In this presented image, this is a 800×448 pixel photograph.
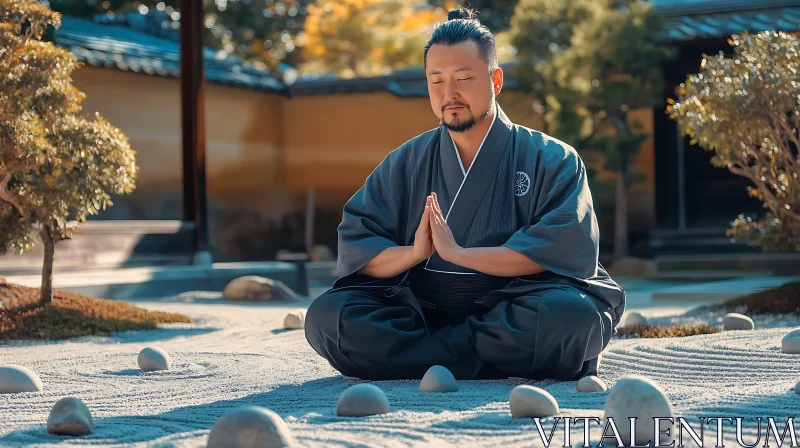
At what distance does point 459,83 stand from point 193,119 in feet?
23.1

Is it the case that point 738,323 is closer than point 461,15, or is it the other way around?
point 461,15

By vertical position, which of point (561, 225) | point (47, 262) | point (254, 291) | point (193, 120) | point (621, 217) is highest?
point (193, 120)

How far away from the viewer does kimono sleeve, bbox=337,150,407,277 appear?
3895 millimetres

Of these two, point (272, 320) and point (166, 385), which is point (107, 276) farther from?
point (166, 385)

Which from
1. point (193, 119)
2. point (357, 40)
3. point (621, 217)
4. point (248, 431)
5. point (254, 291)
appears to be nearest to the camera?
point (248, 431)

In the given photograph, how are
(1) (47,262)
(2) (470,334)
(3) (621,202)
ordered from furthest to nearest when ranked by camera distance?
(3) (621,202)
(1) (47,262)
(2) (470,334)

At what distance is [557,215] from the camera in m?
3.71

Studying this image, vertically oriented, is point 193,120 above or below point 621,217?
above

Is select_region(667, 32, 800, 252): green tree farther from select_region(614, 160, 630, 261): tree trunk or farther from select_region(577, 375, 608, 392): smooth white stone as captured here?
select_region(614, 160, 630, 261): tree trunk

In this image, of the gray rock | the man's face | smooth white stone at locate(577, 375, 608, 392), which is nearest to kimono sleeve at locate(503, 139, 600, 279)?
the man's face

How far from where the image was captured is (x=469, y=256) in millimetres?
3654

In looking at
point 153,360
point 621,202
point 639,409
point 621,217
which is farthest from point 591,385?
point 621,217

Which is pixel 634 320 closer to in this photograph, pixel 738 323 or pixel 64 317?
pixel 738 323

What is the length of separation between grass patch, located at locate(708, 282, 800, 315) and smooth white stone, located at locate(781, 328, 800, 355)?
2176 millimetres
